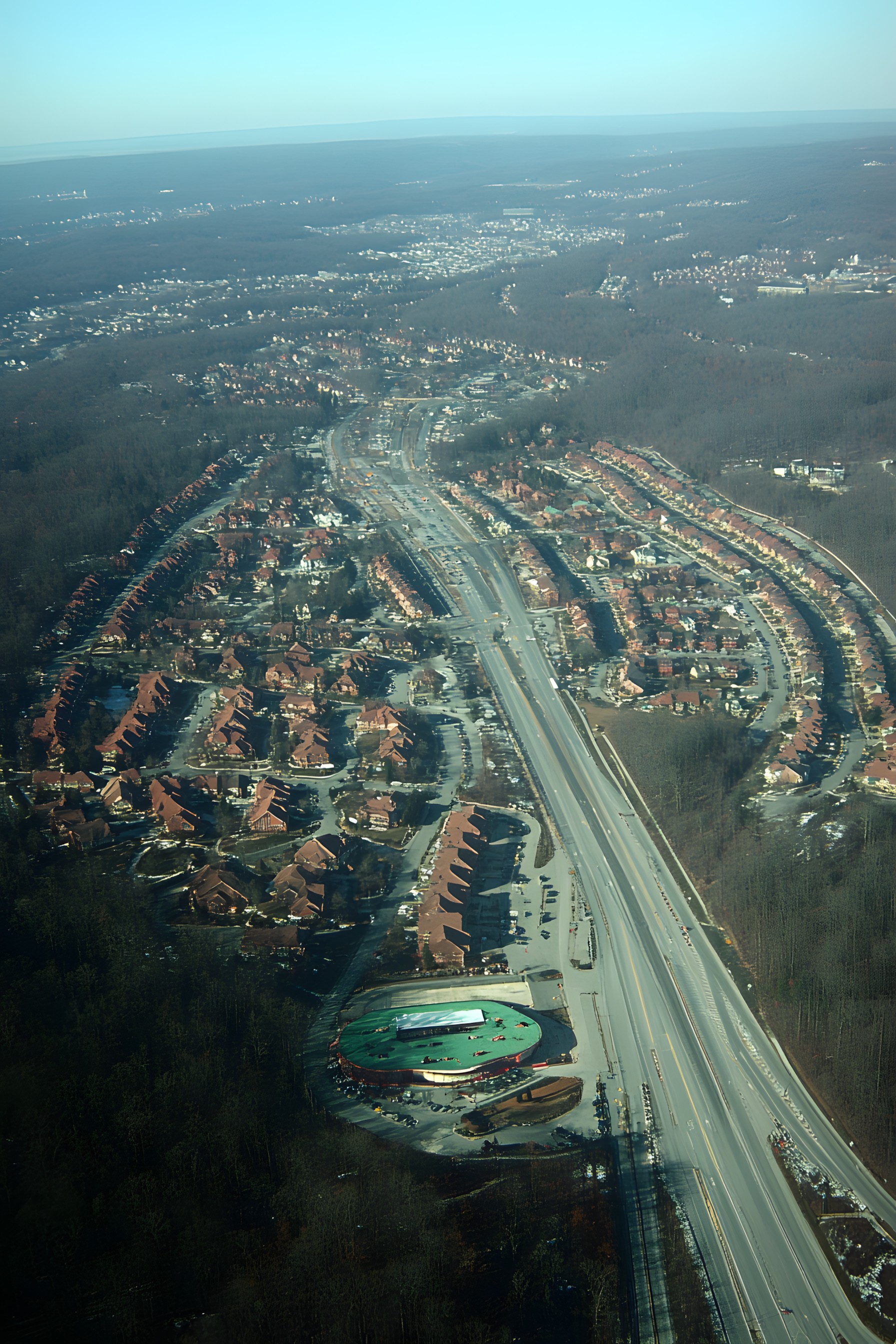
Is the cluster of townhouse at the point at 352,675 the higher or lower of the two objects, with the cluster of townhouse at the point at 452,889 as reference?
higher

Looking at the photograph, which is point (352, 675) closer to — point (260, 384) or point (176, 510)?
point (176, 510)

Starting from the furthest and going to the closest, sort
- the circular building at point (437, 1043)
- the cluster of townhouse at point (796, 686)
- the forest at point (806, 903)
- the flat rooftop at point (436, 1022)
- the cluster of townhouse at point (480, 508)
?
1. the cluster of townhouse at point (480, 508)
2. the cluster of townhouse at point (796, 686)
3. the flat rooftop at point (436, 1022)
4. the circular building at point (437, 1043)
5. the forest at point (806, 903)

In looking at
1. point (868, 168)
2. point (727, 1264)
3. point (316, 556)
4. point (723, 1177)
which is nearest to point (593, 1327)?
point (727, 1264)

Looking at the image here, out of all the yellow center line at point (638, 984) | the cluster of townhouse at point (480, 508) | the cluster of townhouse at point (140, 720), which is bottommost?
the yellow center line at point (638, 984)

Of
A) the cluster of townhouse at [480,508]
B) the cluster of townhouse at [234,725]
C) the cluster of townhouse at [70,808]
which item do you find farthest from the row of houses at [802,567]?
the cluster of townhouse at [70,808]

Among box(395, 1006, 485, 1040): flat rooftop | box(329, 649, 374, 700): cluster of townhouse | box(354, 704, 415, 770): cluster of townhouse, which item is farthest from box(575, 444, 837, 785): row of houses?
box(329, 649, 374, 700): cluster of townhouse

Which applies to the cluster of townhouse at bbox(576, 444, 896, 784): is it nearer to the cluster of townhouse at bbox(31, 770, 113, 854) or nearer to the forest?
the forest

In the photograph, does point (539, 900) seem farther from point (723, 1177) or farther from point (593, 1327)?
point (593, 1327)

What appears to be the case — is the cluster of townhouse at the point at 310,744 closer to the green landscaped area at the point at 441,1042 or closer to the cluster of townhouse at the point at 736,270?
the green landscaped area at the point at 441,1042
